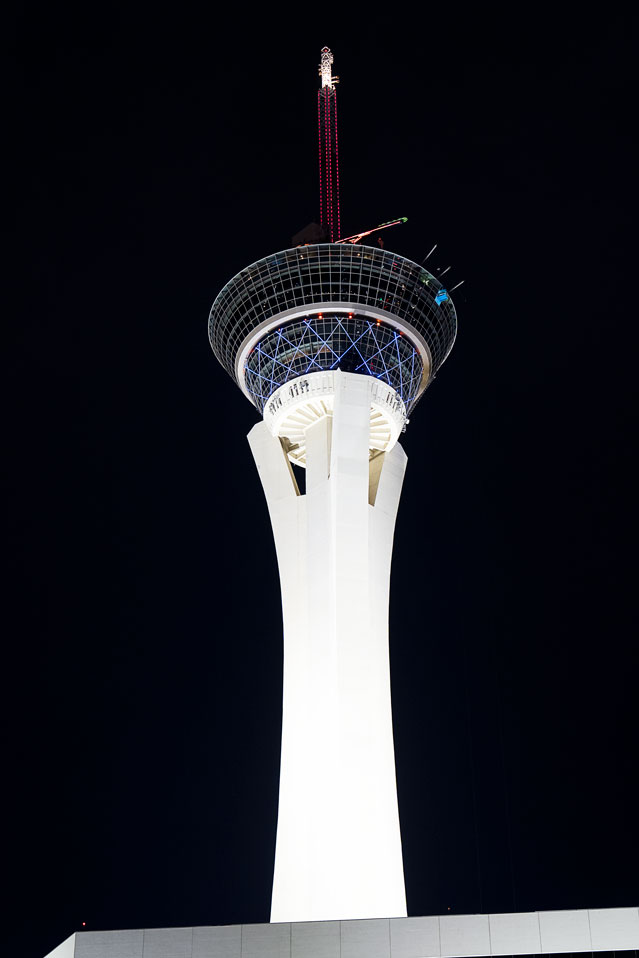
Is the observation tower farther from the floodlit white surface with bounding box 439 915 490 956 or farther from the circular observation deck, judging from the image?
the floodlit white surface with bounding box 439 915 490 956

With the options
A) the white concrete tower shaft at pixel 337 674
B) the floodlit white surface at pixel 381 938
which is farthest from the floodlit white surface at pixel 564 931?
the white concrete tower shaft at pixel 337 674

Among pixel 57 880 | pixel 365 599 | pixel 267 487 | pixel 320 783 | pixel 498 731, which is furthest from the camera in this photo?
pixel 498 731

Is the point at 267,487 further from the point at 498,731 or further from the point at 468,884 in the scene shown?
the point at 468,884

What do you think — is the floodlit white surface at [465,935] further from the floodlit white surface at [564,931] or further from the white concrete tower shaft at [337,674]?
the white concrete tower shaft at [337,674]

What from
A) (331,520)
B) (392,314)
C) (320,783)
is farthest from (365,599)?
(392,314)

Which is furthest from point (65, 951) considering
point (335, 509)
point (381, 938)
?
point (335, 509)

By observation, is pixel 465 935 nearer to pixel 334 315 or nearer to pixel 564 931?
pixel 564 931
